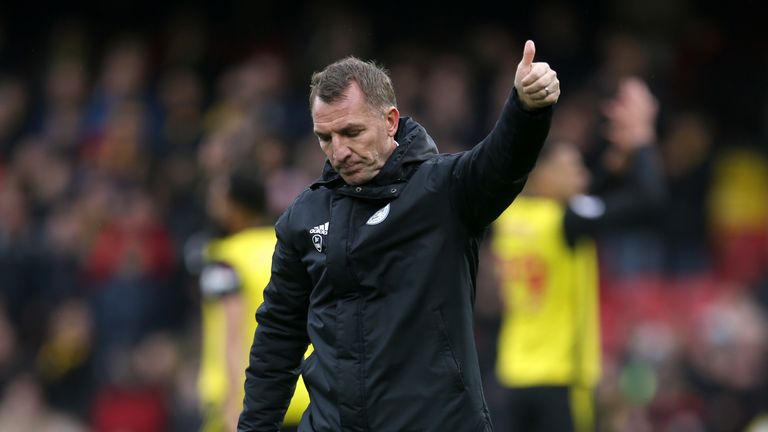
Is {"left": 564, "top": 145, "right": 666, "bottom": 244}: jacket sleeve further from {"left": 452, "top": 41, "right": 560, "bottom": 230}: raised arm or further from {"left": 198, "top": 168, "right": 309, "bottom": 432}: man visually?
{"left": 452, "top": 41, "right": 560, "bottom": 230}: raised arm

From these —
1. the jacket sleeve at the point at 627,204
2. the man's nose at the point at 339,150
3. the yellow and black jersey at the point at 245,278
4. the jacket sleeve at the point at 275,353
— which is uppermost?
the man's nose at the point at 339,150

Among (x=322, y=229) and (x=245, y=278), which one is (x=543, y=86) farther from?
(x=245, y=278)

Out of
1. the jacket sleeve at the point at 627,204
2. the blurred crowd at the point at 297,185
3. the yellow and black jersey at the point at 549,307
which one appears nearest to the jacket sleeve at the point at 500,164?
the jacket sleeve at the point at 627,204

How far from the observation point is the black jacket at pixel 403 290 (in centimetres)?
387

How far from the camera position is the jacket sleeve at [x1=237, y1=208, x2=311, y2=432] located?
4.23 metres

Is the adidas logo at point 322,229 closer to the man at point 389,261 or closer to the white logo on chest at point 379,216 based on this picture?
the man at point 389,261

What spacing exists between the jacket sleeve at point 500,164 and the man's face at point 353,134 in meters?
0.25

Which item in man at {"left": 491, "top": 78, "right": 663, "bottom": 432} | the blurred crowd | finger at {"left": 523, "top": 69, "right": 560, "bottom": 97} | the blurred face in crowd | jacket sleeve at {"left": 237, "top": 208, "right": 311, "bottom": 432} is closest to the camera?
finger at {"left": 523, "top": 69, "right": 560, "bottom": 97}

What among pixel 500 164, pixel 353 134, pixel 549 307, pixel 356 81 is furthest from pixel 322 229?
Answer: pixel 549 307

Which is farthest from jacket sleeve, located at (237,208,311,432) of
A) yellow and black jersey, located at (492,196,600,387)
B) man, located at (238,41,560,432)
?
yellow and black jersey, located at (492,196,600,387)

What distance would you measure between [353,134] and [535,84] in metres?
0.62

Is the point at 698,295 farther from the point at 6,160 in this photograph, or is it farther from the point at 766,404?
the point at 6,160

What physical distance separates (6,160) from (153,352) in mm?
2979

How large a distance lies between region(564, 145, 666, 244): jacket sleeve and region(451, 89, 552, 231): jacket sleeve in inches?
138
